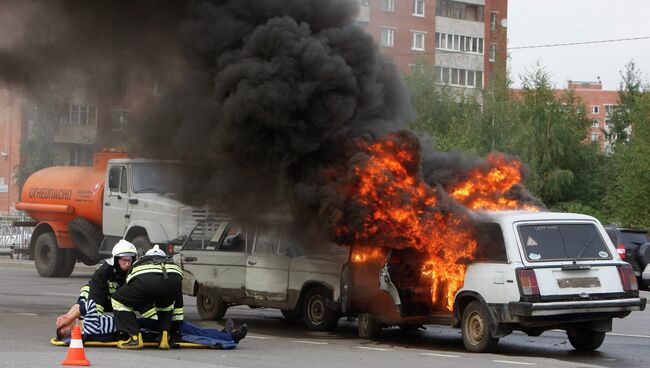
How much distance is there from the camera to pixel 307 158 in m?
14.3

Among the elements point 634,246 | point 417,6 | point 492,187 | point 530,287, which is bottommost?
point 530,287

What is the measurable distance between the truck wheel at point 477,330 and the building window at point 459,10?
62292mm

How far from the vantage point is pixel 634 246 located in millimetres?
28250

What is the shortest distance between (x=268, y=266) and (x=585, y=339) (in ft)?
15.0

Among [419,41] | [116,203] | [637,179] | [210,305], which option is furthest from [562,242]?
[419,41]

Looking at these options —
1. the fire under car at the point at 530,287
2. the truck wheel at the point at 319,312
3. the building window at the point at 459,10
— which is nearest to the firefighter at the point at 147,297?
the fire under car at the point at 530,287

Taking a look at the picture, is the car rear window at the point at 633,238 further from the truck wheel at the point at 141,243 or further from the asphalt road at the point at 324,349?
the truck wheel at the point at 141,243

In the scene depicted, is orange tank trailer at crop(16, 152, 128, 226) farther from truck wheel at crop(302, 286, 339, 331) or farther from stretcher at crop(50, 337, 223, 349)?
stretcher at crop(50, 337, 223, 349)

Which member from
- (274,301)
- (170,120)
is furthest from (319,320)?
(170,120)

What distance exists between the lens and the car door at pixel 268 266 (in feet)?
50.2

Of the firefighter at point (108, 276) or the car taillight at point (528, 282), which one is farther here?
the firefighter at point (108, 276)

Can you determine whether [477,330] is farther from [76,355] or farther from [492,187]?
[76,355]

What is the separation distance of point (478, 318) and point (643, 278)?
1412 cm

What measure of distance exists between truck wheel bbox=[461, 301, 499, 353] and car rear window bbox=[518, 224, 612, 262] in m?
0.85
